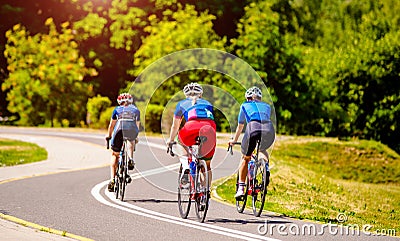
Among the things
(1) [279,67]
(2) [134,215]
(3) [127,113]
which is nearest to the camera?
(2) [134,215]

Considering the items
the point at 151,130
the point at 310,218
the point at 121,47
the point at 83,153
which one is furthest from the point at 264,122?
the point at 121,47

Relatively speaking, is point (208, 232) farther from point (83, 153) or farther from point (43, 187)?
point (83, 153)

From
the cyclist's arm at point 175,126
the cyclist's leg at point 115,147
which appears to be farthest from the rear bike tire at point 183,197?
the cyclist's leg at point 115,147

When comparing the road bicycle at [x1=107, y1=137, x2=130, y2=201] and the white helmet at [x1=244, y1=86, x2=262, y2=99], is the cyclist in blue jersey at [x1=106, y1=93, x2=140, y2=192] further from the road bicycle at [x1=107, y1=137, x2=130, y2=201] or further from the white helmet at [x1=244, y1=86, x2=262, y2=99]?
the white helmet at [x1=244, y1=86, x2=262, y2=99]

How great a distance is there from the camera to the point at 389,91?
1513 inches

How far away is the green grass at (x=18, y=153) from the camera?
23.6m

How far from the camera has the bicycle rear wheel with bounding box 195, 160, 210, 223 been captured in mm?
11445

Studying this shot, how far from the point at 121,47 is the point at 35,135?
14157 mm

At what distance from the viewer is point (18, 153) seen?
26.8 meters

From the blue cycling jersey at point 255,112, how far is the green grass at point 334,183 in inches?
68.8

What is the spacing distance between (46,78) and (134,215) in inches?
1416

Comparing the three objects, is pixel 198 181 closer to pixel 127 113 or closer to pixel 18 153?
pixel 127 113

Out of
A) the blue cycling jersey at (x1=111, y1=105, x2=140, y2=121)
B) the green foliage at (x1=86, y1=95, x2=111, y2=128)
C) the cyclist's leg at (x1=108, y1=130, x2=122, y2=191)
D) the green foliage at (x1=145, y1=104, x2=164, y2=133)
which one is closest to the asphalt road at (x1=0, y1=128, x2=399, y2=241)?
the cyclist's leg at (x1=108, y1=130, x2=122, y2=191)

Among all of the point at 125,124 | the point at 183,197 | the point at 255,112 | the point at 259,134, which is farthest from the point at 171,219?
the point at 125,124
